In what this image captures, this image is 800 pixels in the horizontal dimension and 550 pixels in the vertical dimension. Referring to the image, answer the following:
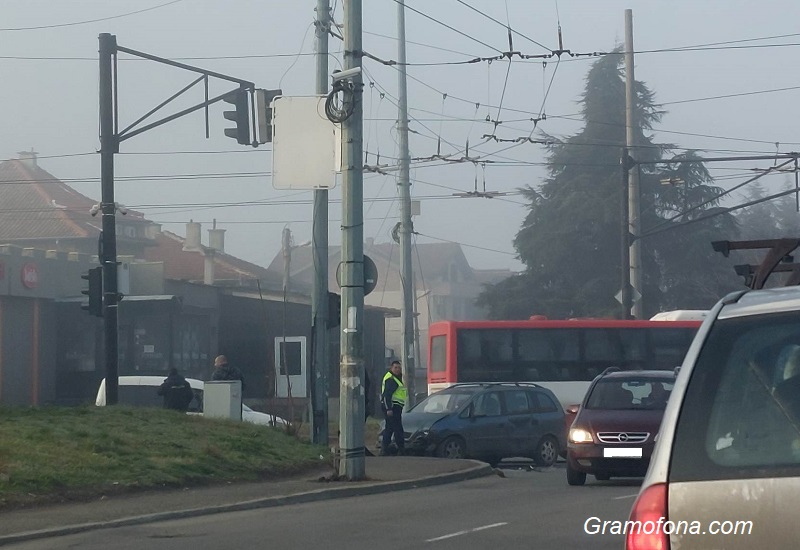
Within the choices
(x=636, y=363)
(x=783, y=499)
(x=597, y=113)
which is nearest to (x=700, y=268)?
(x=597, y=113)

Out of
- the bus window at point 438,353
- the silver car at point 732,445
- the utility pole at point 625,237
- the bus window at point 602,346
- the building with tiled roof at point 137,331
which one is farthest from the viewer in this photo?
the building with tiled roof at point 137,331

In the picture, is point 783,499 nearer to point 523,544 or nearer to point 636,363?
point 523,544

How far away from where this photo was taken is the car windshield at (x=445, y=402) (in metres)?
22.9

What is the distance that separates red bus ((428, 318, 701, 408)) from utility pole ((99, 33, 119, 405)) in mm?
12018

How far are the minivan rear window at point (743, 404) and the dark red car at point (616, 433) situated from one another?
41.2ft

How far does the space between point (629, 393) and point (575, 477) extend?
1.42 meters

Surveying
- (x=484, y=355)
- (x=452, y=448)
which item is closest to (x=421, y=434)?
(x=452, y=448)

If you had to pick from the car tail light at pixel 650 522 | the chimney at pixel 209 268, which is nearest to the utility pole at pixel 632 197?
the car tail light at pixel 650 522

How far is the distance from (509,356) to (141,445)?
16158 millimetres

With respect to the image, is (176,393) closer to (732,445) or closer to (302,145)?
(302,145)

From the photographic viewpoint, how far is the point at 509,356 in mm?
31828

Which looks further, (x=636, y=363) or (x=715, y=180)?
(x=715, y=180)

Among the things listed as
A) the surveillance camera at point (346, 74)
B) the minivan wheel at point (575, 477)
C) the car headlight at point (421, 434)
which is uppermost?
the surveillance camera at point (346, 74)

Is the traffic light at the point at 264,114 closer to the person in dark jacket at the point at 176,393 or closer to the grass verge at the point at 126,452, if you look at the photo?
the grass verge at the point at 126,452
